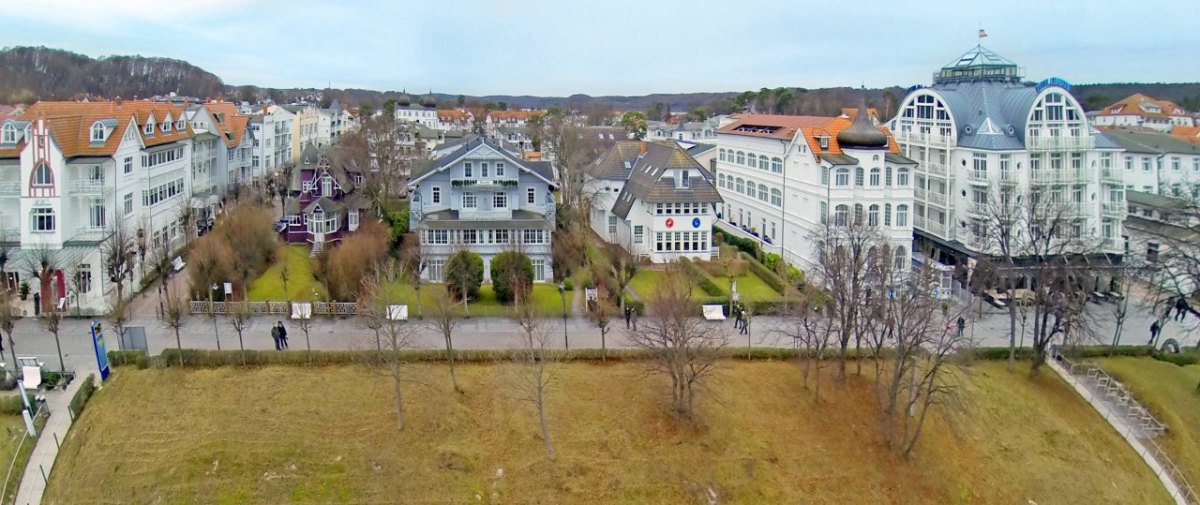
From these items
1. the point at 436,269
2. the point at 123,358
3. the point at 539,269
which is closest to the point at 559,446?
the point at 123,358

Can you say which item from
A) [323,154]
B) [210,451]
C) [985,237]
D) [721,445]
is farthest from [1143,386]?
[323,154]

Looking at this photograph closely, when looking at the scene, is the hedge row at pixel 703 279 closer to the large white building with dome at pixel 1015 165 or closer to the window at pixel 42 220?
the large white building with dome at pixel 1015 165

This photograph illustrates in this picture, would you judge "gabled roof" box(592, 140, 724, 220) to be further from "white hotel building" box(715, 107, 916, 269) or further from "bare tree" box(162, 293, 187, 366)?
"bare tree" box(162, 293, 187, 366)

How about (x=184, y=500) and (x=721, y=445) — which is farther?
(x=721, y=445)

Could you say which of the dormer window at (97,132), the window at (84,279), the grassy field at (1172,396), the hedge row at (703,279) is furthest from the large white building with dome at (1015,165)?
the dormer window at (97,132)

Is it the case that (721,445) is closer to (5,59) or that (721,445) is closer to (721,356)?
(721,356)

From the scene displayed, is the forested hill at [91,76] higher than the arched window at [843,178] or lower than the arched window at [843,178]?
higher
